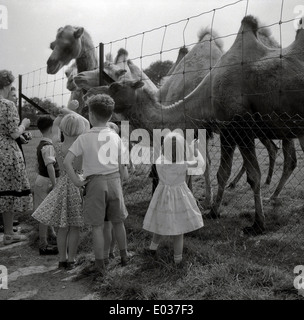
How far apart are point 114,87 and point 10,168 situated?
5.39 feet

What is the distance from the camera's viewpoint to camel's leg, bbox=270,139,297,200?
236 inches

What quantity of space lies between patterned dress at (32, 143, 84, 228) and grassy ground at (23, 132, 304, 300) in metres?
0.48

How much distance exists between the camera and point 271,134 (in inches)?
195

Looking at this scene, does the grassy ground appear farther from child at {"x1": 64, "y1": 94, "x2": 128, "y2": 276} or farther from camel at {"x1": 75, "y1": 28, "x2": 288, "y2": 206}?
camel at {"x1": 75, "y1": 28, "x2": 288, "y2": 206}

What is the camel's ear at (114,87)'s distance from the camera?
5157mm

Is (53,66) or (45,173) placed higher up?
(53,66)

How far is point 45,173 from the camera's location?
425 centimetres

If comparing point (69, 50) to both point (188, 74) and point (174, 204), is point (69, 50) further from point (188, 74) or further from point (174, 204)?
point (174, 204)

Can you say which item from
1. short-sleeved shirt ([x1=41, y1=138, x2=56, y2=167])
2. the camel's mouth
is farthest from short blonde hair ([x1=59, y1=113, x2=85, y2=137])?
the camel's mouth

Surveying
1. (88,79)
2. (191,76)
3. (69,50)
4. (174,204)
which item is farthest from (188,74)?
(174,204)

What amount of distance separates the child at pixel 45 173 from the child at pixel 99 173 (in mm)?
761

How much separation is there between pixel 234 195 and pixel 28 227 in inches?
121
